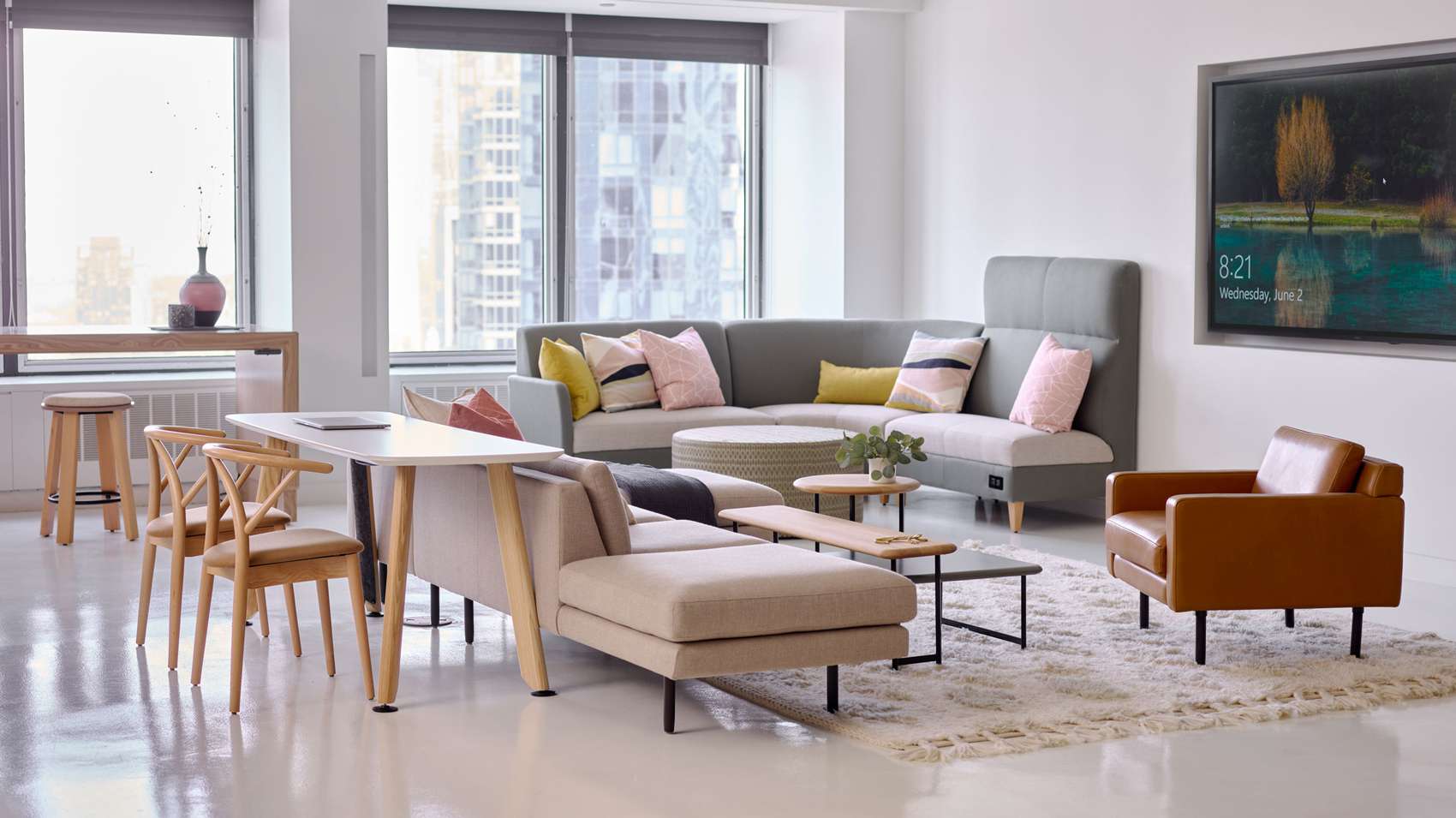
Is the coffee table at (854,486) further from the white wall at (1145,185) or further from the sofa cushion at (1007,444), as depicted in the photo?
the white wall at (1145,185)

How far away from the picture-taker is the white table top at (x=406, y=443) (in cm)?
445

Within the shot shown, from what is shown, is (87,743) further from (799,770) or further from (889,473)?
(889,473)

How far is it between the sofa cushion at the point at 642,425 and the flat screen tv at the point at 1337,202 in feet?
8.23

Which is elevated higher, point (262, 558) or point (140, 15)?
point (140, 15)

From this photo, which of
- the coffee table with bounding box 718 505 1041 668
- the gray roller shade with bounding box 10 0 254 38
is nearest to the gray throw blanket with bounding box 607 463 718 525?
the coffee table with bounding box 718 505 1041 668

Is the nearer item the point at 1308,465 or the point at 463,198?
the point at 1308,465

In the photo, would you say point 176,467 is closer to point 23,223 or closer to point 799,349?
point 23,223

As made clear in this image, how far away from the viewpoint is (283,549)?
185 inches

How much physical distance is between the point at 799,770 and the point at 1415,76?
14.0ft

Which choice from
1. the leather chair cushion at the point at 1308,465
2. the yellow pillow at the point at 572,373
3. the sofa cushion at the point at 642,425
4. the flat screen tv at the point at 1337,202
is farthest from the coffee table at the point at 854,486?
the yellow pillow at the point at 572,373

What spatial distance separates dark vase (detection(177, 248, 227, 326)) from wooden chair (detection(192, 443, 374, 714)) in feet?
11.5

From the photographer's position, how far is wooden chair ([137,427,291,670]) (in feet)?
16.6

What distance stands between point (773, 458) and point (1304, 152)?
8.83 ft

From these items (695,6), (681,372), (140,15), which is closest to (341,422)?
(681,372)
